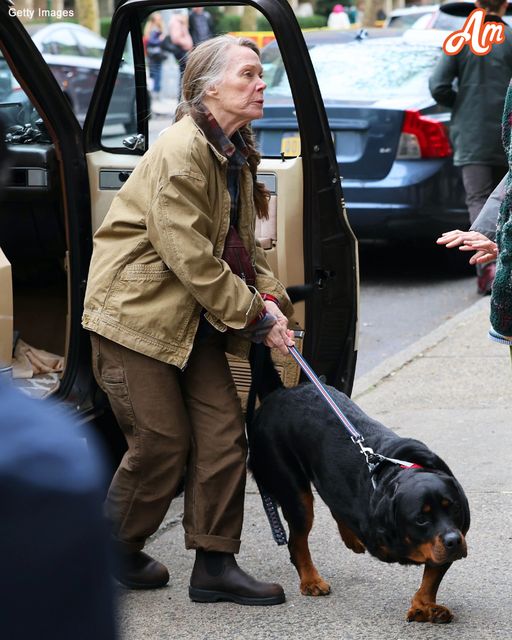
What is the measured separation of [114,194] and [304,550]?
147 centimetres

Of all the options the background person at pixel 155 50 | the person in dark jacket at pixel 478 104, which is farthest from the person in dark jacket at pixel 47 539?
the background person at pixel 155 50

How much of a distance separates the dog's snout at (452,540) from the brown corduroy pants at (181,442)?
0.79 metres

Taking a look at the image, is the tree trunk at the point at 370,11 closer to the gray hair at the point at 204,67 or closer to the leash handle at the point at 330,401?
the gray hair at the point at 204,67

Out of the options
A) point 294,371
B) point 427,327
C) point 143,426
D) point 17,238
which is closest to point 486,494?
point 294,371

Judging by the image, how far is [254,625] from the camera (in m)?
3.62

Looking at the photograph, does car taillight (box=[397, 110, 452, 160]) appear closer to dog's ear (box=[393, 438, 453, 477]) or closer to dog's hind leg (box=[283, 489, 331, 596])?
dog's hind leg (box=[283, 489, 331, 596])

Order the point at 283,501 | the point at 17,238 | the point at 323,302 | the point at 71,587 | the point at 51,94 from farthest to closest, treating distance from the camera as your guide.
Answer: the point at 17,238 → the point at 323,302 → the point at 51,94 → the point at 283,501 → the point at 71,587

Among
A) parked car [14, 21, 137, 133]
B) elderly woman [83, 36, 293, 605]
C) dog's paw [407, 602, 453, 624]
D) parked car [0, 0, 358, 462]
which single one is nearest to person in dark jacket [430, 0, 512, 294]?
parked car [0, 0, 358, 462]

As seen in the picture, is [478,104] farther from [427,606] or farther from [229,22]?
[229,22]

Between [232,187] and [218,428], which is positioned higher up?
[232,187]

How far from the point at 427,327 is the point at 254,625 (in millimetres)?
4774

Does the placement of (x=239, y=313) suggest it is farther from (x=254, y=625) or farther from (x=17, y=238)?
(x=17, y=238)

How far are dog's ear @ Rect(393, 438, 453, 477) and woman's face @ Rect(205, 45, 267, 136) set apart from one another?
3.57ft

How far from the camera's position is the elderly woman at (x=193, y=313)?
354 cm
